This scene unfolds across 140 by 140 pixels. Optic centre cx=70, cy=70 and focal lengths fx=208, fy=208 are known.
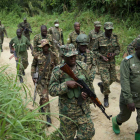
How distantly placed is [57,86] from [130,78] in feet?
4.16

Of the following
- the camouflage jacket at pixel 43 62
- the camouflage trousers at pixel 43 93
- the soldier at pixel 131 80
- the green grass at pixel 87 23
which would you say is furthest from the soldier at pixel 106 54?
the green grass at pixel 87 23

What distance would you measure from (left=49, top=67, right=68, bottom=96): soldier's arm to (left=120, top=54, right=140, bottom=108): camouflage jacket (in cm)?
102

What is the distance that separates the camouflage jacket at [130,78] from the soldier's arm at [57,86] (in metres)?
1.02

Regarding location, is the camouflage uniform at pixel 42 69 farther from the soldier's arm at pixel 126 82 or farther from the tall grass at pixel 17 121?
the soldier's arm at pixel 126 82

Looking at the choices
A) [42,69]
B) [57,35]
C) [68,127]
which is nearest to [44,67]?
[42,69]

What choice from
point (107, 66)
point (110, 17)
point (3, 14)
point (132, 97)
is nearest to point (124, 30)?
point (110, 17)

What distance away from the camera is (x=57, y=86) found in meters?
3.17

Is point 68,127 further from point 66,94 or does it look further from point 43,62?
point 43,62

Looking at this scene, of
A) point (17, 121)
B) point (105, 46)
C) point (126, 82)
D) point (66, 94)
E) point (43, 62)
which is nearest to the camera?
point (17, 121)

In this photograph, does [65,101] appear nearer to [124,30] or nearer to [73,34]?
[73,34]

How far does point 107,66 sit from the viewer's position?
5.50 meters

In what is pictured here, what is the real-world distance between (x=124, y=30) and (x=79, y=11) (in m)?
6.40

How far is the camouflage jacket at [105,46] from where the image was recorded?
5.46m

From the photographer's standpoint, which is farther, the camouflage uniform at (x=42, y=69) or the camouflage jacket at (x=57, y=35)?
the camouflage jacket at (x=57, y=35)
